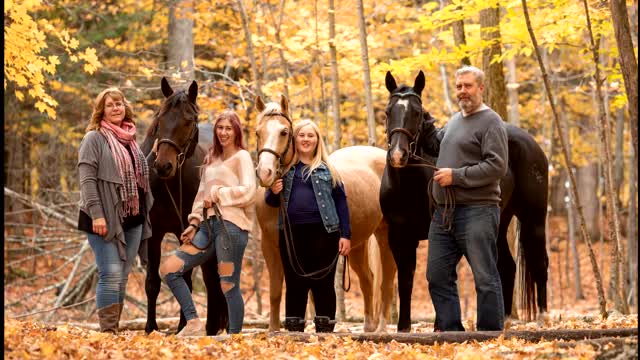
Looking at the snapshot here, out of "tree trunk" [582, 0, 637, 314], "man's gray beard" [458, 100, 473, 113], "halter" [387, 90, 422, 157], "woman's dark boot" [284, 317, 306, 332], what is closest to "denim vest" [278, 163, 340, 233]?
"halter" [387, 90, 422, 157]

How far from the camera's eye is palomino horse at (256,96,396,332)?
708cm

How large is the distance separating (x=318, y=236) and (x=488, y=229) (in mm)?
1452

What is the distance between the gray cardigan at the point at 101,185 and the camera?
6836mm

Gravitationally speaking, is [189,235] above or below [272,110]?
below

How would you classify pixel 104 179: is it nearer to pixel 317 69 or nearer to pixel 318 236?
pixel 318 236

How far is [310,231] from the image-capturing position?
7078 mm

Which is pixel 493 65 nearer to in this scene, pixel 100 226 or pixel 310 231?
pixel 310 231

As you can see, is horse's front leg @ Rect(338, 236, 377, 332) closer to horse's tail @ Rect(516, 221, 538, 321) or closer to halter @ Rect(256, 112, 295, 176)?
horse's tail @ Rect(516, 221, 538, 321)

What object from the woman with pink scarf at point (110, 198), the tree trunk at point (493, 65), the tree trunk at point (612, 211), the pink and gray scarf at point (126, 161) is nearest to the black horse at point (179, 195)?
the pink and gray scarf at point (126, 161)

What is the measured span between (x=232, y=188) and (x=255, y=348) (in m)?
1.61

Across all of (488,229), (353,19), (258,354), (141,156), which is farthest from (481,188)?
(353,19)

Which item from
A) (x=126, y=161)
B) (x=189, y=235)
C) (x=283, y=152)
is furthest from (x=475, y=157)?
(x=126, y=161)

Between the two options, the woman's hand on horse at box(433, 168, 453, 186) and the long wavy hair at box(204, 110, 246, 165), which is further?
the long wavy hair at box(204, 110, 246, 165)

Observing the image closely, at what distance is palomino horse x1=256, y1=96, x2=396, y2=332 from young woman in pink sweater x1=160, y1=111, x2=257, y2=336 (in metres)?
0.23
